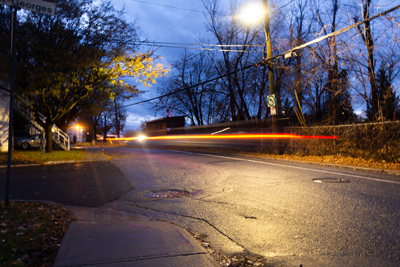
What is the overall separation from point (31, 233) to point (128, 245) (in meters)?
1.50

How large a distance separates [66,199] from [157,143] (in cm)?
3485

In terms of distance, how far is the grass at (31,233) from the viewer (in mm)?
3455

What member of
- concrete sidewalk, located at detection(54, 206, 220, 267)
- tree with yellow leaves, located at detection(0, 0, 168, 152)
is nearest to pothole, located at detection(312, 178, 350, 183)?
concrete sidewalk, located at detection(54, 206, 220, 267)

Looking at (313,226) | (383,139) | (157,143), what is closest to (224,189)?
(313,226)

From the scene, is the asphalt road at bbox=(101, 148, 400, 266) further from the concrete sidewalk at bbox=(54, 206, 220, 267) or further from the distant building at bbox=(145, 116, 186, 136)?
the distant building at bbox=(145, 116, 186, 136)

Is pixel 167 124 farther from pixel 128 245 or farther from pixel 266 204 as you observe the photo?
pixel 128 245

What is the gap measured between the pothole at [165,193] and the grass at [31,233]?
2348 mm

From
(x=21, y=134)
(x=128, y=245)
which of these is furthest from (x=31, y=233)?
(x=21, y=134)

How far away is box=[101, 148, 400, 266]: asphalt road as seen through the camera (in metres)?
3.92

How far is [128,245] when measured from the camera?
3.94 metres

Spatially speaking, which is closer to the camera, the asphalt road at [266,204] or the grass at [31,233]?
the grass at [31,233]

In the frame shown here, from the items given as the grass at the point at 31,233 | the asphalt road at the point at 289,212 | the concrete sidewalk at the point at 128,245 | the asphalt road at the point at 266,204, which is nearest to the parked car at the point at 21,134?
the asphalt road at the point at 266,204

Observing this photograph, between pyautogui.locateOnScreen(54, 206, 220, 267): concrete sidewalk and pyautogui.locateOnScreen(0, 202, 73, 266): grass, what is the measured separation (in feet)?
0.66

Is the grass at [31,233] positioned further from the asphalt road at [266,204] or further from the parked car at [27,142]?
the parked car at [27,142]
